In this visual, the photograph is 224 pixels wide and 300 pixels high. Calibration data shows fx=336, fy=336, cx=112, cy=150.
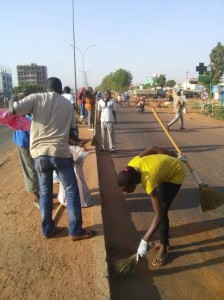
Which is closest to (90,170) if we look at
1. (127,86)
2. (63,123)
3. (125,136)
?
(63,123)

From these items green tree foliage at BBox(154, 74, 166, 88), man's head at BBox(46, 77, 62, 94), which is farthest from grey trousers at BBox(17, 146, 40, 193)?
green tree foliage at BBox(154, 74, 166, 88)

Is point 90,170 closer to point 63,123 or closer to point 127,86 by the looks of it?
point 63,123

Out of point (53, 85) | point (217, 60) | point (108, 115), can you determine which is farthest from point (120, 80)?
point (53, 85)

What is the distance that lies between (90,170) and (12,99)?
136 inches

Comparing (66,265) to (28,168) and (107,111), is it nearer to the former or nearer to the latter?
(28,168)

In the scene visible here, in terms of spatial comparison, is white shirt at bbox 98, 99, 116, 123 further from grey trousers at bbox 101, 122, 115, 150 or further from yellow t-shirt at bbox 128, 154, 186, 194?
yellow t-shirt at bbox 128, 154, 186, 194

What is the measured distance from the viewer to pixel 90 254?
360 cm

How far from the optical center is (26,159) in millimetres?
4805

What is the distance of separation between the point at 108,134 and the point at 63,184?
519 centimetres

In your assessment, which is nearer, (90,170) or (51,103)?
(51,103)

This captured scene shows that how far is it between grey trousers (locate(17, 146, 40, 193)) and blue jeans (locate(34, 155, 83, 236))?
1055mm

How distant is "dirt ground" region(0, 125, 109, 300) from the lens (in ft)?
9.89

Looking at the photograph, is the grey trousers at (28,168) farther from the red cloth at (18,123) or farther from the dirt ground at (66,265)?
the red cloth at (18,123)

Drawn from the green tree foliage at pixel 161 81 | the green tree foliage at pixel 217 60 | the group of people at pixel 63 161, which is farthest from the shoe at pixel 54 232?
the green tree foliage at pixel 161 81
